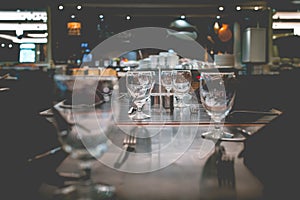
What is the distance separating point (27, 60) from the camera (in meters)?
6.38

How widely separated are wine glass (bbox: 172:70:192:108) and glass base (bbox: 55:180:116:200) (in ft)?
3.21

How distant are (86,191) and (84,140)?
0.21 feet

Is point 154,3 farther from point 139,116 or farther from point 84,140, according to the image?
point 84,140

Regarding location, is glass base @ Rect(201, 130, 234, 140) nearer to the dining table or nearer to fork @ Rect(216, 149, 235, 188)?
the dining table

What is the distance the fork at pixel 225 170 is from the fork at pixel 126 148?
0.15 m

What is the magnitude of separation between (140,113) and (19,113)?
0.47 m

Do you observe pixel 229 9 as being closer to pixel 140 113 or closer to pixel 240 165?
pixel 140 113

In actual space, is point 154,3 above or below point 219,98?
above

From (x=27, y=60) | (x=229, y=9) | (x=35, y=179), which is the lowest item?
(x=35, y=179)

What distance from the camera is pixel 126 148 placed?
0.72 m

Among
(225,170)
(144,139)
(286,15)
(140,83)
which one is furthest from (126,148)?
(286,15)

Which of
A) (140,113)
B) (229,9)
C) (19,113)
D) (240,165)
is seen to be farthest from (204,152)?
(229,9)

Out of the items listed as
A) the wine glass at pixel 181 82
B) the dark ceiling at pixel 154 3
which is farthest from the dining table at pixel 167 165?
the dark ceiling at pixel 154 3

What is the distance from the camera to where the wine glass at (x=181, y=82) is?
143 cm
